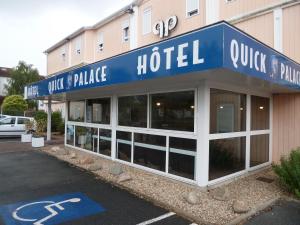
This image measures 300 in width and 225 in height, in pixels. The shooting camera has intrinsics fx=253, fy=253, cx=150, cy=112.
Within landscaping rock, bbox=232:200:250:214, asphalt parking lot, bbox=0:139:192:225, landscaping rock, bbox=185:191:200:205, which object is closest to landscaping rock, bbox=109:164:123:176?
asphalt parking lot, bbox=0:139:192:225

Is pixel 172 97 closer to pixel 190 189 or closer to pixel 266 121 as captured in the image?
pixel 190 189

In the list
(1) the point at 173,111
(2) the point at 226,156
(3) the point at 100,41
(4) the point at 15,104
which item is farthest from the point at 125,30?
(4) the point at 15,104

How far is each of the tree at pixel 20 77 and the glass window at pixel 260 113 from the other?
1452 inches

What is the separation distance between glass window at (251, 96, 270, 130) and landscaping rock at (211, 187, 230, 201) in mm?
2446

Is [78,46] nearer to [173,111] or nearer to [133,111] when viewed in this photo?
[133,111]

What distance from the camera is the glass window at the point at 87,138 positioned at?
9539mm

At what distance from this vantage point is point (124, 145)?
802 centimetres

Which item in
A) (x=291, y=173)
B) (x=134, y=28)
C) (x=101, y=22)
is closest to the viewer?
(x=291, y=173)

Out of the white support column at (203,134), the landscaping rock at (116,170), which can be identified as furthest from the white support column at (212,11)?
the landscaping rock at (116,170)

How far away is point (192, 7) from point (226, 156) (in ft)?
23.9

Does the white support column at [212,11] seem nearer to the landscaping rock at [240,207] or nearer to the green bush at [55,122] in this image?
the landscaping rock at [240,207]

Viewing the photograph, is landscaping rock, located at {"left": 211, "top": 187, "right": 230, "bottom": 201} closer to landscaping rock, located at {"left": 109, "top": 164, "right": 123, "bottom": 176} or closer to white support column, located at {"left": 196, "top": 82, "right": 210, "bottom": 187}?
white support column, located at {"left": 196, "top": 82, "right": 210, "bottom": 187}

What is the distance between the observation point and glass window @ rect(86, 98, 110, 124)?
884 centimetres

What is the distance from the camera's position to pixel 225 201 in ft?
16.3
